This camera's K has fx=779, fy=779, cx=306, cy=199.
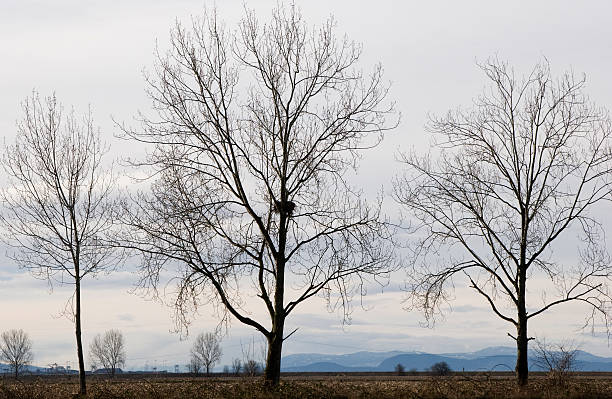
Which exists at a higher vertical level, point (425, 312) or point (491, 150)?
point (491, 150)

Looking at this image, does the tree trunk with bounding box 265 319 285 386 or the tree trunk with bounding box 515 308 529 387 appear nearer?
the tree trunk with bounding box 265 319 285 386

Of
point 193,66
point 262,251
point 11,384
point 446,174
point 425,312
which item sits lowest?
point 11,384

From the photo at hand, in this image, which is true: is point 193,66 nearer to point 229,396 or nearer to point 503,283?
point 229,396

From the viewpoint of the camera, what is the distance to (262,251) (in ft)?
68.5

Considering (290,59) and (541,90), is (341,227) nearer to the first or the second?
(290,59)

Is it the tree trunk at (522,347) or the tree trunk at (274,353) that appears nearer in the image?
the tree trunk at (274,353)

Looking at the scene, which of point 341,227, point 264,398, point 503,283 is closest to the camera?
point 264,398

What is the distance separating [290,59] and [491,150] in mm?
6886

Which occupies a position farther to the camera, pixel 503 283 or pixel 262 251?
pixel 503 283

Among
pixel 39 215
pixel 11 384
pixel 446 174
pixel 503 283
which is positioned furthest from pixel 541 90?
pixel 11 384

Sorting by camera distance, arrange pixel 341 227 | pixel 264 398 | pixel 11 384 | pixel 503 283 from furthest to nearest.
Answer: pixel 11 384 → pixel 503 283 → pixel 341 227 → pixel 264 398

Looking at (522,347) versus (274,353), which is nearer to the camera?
(274,353)

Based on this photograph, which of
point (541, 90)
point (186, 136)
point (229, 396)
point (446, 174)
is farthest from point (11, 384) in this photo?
point (541, 90)

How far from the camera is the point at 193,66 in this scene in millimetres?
21234
